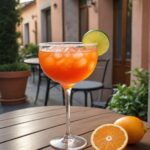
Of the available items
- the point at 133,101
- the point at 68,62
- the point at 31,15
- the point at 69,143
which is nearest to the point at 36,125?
the point at 69,143

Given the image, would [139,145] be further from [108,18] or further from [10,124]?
[108,18]

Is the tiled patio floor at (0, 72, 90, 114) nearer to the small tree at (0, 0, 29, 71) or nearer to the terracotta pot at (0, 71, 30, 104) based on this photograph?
the terracotta pot at (0, 71, 30, 104)

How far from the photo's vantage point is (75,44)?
3.79 ft

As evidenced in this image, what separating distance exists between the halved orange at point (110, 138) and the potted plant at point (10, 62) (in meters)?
4.58

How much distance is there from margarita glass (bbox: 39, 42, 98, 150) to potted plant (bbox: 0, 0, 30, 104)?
14.6 ft

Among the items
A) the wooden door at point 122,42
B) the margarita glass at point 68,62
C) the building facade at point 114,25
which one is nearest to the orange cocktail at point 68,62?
the margarita glass at point 68,62

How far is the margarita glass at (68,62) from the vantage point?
1.15 meters

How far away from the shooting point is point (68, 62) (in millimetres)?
1146

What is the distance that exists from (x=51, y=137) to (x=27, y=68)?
4670 mm

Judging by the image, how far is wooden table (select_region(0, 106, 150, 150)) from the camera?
1186mm

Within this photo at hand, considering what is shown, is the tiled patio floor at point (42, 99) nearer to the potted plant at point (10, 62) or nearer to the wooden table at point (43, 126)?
the potted plant at point (10, 62)

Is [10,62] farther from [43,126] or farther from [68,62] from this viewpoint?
[68,62]

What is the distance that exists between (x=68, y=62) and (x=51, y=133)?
1.14 feet

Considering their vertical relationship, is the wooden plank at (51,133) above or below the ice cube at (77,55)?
below
